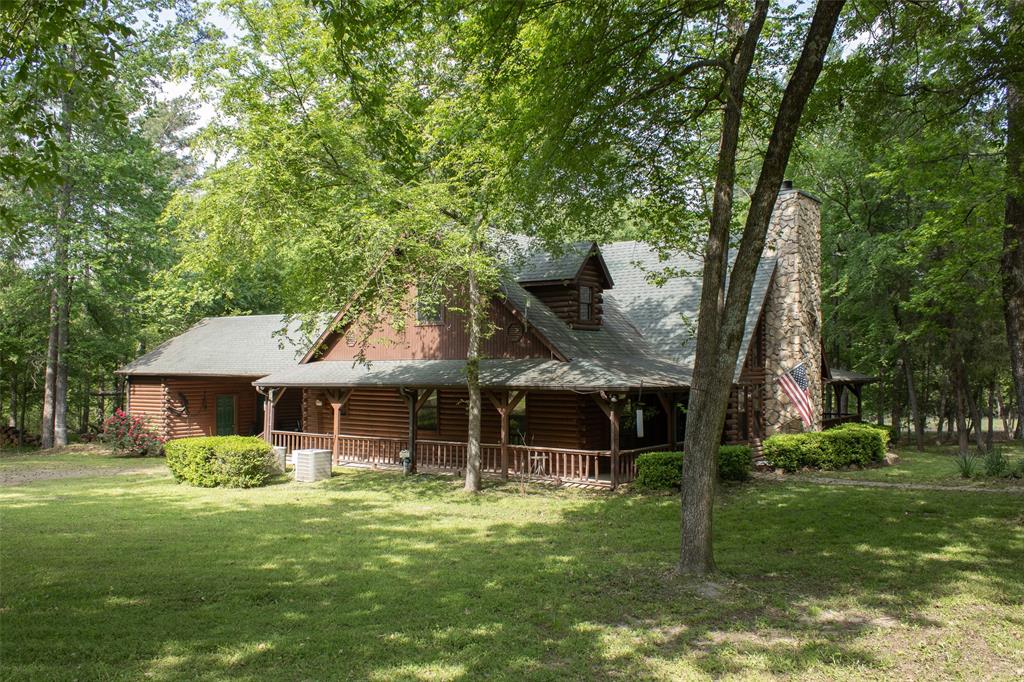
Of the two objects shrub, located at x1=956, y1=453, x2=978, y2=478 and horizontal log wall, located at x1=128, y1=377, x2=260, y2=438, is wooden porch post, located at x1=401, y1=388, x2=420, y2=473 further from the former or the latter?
shrub, located at x1=956, y1=453, x2=978, y2=478

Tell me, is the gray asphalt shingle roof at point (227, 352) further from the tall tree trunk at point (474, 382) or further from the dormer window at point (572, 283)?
the tall tree trunk at point (474, 382)

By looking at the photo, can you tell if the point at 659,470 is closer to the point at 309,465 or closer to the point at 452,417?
the point at 452,417

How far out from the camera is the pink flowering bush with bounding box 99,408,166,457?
2623 centimetres

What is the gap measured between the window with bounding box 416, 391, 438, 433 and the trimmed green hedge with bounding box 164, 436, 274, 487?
5.22 metres

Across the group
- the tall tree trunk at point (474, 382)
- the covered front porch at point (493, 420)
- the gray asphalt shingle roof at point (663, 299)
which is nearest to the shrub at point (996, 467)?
the gray asphalt shingle roof at point (663, 299)

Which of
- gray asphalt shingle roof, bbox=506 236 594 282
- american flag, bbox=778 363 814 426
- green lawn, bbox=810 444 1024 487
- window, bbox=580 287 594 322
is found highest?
Answer: gray asphalt shingle roof, bbox=506 236 594 282

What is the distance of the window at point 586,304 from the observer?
820 inches

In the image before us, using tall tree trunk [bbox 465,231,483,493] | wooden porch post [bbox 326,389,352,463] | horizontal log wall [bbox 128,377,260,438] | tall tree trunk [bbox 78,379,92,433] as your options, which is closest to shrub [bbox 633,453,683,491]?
tall tree trunk [bbox 465,231,483,493]

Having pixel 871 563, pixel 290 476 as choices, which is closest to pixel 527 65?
pixel 871 563

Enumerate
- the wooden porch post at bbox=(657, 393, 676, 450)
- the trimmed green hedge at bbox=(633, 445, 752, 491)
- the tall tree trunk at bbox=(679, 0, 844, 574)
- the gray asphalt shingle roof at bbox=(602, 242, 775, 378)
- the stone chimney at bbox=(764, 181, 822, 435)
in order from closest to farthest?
1. the tall tree trunk at bbox=(679, 0, 844, 574)
2. the trimmed green hedge at bbox=(633, 445, 752, 491)
3. the wooden porch post at bbox=(657, 393, 676, 450)
4. the gray asphalt shingle roof at bbox=(602, 242, 775, 378)
5. the stone chimney at bbox=(764, 181, 822, 435)

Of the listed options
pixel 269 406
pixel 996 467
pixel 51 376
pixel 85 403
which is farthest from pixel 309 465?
pixel 85 403

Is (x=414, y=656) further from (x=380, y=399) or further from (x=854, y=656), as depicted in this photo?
(x=380, y=399)

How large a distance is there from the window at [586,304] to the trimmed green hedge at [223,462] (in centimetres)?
957

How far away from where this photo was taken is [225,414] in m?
29.9
